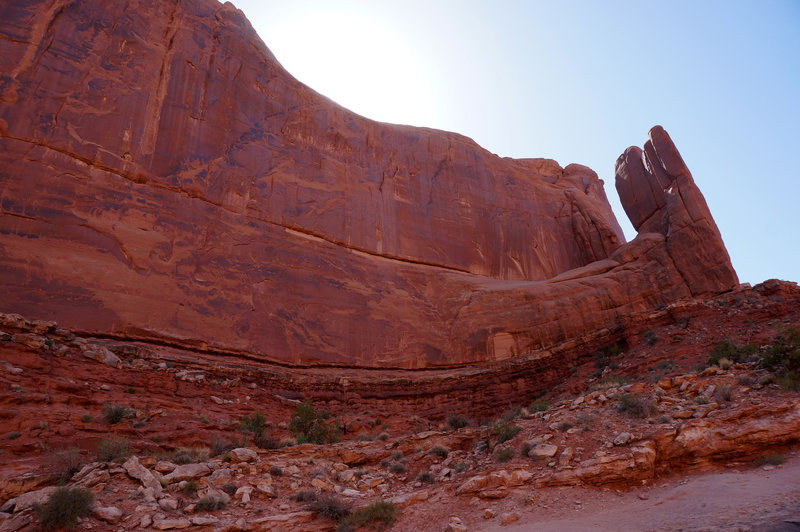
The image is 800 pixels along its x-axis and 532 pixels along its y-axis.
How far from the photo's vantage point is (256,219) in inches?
829

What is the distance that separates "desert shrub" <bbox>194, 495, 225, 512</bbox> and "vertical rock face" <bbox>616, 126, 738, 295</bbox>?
824 inches

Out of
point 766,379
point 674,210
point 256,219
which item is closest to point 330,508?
point 766,379

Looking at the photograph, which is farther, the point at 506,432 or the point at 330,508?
the point at 506,432

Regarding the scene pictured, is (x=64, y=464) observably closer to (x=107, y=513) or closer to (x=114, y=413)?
(x=107, y=513)

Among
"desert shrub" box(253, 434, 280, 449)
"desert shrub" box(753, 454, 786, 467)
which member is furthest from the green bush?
"desert shrub" box(253, 434, 280, 449)

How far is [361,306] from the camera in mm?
21797

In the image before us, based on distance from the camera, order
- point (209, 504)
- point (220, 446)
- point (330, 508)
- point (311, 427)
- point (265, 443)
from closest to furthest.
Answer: point (209, 504), point (330, 508), point (220, 446), point (265, 443), point (311, 427)

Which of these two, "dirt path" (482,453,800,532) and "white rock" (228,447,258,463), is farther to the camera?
"white rock" (228,447,258,463)

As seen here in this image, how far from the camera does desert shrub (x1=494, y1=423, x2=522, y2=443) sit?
426 inches

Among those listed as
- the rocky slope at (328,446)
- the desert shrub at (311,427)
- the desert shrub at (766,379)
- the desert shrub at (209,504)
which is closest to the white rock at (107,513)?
the rocky slope at (328,446)

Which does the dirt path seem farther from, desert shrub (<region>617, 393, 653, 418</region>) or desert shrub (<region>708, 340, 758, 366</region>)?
desert shrub (<region>708, 340, 758, 366</region>)

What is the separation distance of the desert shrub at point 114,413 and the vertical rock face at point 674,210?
22267 mm

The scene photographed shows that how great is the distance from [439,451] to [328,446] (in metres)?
2.89

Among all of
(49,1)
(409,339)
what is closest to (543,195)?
(409,339)
